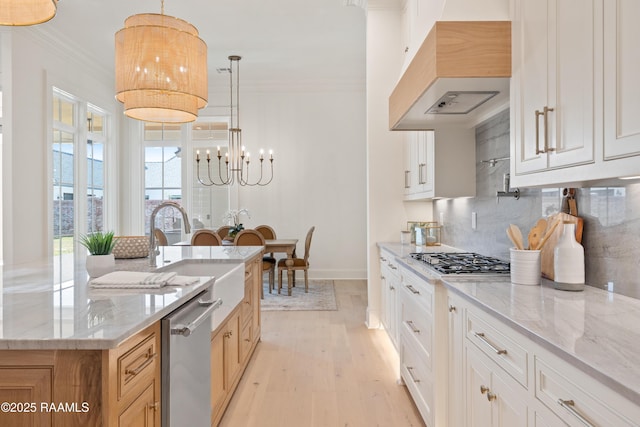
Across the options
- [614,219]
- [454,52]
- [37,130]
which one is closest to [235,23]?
[37,130]

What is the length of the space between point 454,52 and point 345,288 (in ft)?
16.3

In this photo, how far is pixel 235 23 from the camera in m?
5.11

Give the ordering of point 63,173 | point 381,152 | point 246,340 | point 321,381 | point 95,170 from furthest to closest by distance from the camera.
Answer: point 95,170 < point 63,173 < point 381,152 < point 246,340 < point 321,381

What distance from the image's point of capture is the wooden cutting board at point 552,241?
1.86 m

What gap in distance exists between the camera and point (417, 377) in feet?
8.18

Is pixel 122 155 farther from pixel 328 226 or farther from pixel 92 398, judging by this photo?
pixel 92 398

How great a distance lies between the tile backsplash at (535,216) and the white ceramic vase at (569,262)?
11 centimetres

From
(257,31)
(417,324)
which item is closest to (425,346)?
(417,324)

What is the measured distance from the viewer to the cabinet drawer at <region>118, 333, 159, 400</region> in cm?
122

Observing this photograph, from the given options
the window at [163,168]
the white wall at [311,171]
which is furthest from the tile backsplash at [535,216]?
the window at [163,168]

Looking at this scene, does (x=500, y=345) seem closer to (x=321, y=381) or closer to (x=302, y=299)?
(x=321, y=381)

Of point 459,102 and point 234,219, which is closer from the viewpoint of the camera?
point 459,102

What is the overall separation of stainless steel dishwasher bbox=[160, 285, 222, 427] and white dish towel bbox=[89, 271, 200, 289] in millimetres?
119

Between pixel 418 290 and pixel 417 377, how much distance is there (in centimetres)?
50
